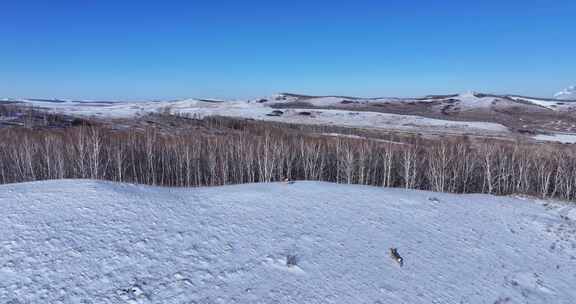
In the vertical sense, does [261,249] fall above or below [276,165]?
above

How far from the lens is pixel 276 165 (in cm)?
4053

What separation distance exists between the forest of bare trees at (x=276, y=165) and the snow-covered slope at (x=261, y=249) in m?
17.2

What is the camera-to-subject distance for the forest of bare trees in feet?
116

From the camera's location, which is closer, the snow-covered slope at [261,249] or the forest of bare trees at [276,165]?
the snow-covered slope at [261,249]

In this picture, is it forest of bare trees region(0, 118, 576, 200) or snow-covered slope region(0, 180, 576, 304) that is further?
forest of bare trees region(0, 118, 576, 200)

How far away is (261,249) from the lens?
42.3 feet

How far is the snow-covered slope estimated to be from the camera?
10.1m

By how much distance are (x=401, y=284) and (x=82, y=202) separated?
1257 centimetres

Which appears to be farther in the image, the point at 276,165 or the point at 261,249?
the point at 276,165

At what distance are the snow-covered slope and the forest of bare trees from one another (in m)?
17.2

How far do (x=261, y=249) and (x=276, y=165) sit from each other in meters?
27.7

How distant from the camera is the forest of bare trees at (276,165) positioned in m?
35.4

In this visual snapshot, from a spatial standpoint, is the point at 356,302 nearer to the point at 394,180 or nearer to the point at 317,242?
the point at 317,242

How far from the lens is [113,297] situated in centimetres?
920
